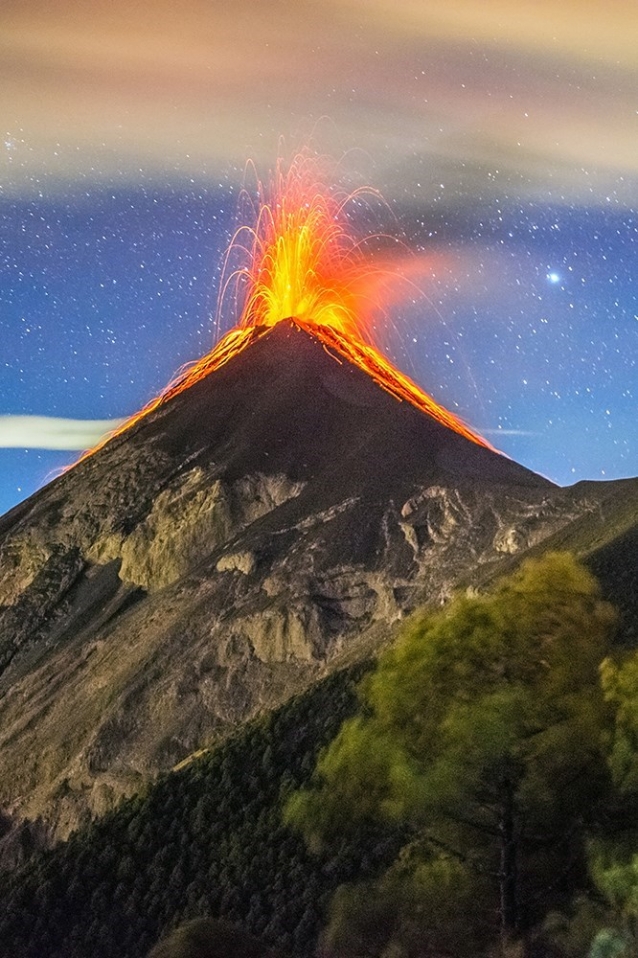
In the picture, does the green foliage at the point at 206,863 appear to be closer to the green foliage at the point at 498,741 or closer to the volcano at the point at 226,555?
the volcano at the point at 226,555

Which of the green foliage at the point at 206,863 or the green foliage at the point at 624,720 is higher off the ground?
the green foliage at the point at 206,863

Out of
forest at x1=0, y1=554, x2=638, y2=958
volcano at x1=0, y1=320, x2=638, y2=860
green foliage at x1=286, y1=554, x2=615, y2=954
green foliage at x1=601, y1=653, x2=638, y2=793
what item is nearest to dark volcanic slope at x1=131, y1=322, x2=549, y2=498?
volcano at x1=0, y1=320, x2=638, y2=860

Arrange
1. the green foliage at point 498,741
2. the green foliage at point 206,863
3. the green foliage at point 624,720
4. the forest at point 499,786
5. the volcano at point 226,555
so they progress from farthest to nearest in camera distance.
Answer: the volcano at point 226,555 → the green foliage at point 206,863 → the green foliage at point 498,741 → the forest at point 499,786 → the green foliage at point 624,720

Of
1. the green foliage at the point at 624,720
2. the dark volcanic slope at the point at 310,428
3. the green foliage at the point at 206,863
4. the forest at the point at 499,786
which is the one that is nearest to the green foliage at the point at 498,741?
the forest at the point at 499,786

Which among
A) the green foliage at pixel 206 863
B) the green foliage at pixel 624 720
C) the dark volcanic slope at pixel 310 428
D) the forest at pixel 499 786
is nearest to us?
the green foliage at pixel 624 720

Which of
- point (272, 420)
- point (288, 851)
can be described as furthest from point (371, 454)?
point (288, 851)

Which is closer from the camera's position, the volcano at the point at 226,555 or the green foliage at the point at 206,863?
the green foliage at the point at 206,863

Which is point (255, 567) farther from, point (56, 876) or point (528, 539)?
point (56, 876)

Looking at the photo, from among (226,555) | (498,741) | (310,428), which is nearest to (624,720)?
(498,741)

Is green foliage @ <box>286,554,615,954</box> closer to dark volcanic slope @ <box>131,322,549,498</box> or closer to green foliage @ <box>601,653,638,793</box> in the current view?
green foliage @ <box>601,653,638,793</box>
